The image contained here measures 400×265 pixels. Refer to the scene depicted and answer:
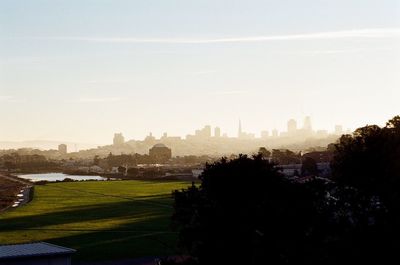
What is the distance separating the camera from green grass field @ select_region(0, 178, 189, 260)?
1891 inches

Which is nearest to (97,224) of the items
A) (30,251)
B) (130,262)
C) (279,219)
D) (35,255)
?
(130,262)

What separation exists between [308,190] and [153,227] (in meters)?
38.8

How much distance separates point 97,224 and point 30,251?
30971 millimetres

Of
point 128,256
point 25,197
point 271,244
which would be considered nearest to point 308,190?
point 271,244

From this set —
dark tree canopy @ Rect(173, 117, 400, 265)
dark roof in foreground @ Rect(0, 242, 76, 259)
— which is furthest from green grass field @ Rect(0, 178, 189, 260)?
dark tree canopy @ Rect(173, 117, 400, 265)

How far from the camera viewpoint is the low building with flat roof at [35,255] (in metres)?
30.3

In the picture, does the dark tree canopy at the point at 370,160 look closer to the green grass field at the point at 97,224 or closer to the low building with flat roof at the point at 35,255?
the green grass field at the point at 97,224

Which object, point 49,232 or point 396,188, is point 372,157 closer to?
point 396,188

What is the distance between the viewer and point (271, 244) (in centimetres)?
1966

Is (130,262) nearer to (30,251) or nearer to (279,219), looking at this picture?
(30,251)

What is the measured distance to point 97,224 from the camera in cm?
6231

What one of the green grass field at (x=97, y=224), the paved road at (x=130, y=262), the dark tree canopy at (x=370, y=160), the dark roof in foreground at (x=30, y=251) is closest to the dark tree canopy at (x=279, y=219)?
the dark tree canopy at (x=370, y=160)

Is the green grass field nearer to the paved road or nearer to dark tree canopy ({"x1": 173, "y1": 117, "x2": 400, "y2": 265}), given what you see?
the paved road

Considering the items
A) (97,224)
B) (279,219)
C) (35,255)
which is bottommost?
Answer: (97,224)
